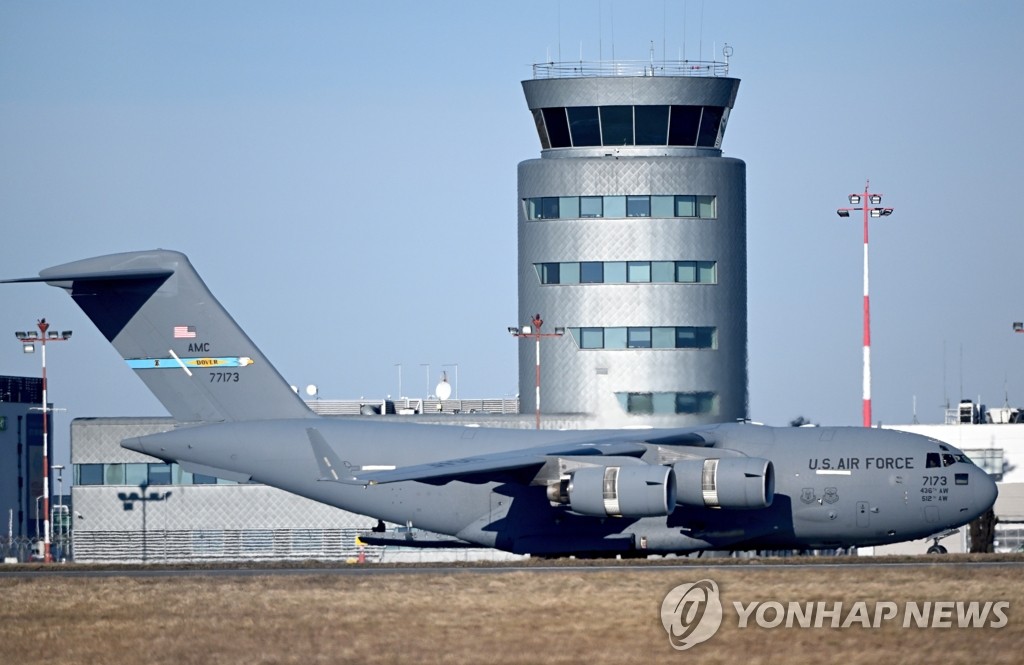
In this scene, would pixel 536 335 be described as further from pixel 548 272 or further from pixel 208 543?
pixel 208 543

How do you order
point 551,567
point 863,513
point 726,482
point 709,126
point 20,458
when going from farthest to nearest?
point 20,458 < point 709,126 < point 863,513 < point 726,482 < point 551,567

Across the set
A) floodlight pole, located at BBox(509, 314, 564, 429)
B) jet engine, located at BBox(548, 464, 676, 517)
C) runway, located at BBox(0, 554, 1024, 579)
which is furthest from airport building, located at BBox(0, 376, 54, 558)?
jet engine, located at BBox(548, 464, 676, 517)

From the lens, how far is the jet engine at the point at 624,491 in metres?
31.0

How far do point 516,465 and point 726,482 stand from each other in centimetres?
389

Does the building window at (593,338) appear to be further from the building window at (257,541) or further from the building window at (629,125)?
the building window at (257,541)

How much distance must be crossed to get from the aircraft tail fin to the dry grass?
22.1 ft

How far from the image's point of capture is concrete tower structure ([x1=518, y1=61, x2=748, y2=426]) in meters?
53.6

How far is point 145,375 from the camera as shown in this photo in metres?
36.6

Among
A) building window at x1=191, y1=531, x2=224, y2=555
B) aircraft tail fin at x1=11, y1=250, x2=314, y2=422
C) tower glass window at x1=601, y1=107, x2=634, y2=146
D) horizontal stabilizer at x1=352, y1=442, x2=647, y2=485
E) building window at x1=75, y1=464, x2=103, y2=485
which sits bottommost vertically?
building window at x1=191, y1=531, x2=224, y2=555

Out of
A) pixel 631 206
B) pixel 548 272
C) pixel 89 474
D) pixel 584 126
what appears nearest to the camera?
pixel 89 474

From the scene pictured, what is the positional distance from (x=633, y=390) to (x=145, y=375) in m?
20.6

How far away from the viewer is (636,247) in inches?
2130

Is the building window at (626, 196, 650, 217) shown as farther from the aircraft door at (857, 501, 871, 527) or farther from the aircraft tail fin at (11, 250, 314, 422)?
the aircraft door at (857, 501, 871, 527)

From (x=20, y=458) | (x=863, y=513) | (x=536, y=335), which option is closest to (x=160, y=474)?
(x=536, y=335)
